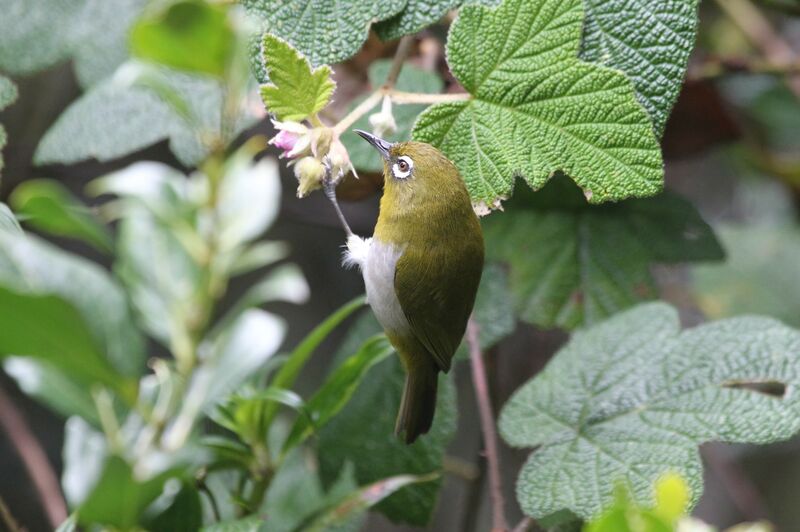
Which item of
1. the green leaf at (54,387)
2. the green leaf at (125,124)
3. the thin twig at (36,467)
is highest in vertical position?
the green leaf at (54,387)

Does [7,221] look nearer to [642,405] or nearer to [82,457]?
[82,457]

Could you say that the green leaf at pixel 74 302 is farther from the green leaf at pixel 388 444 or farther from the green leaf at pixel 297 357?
the green leaf at pixel 388 444

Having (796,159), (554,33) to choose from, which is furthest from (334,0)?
(796,159)

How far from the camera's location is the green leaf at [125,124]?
121cm

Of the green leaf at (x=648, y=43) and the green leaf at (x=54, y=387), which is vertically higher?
the green leaf at (x=648, y=43)

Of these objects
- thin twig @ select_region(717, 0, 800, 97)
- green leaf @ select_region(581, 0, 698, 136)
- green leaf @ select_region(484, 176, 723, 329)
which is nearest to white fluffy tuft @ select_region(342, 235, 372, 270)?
green leaf @ select_region(484, 176, 723, 329)

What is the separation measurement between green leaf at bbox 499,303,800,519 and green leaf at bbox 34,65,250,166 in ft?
1.90

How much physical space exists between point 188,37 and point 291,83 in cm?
28

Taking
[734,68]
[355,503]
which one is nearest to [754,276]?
[734,68]

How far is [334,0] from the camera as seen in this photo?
0.97m

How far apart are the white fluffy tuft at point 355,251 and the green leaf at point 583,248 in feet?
0.87

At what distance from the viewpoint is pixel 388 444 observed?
123cm

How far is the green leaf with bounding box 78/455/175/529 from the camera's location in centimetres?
62

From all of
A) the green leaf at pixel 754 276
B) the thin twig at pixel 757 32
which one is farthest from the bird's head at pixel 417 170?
the thin twig at pixel 757 32
